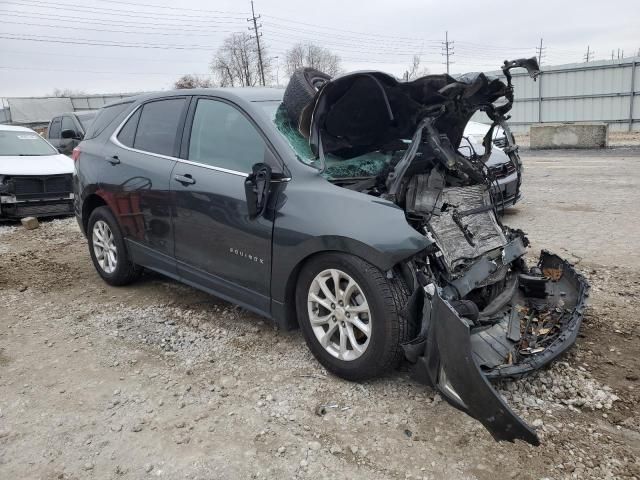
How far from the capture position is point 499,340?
316 centimetres

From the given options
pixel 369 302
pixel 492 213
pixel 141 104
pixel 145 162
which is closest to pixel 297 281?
pixel 369 302

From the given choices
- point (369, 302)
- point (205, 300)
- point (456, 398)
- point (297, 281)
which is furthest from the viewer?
point (205, 300)

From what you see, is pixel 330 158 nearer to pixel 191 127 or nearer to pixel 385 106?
pixel 385 106

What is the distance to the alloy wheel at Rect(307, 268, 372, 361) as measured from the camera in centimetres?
307

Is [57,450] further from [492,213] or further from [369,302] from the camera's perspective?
[492,213]

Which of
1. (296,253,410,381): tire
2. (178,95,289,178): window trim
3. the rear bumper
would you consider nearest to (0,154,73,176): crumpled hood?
the rear bumper

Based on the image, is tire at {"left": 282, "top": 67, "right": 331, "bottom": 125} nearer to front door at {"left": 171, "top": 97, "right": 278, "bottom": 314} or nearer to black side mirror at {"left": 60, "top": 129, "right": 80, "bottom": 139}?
front door at {"left": 171, "top": 97, "right": 278, "bottom": 314}

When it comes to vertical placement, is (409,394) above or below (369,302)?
below

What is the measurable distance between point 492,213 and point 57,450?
3.15 m

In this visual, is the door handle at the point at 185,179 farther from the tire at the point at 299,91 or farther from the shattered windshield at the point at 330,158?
the tire at the point at 299,91

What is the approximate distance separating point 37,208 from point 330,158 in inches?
280

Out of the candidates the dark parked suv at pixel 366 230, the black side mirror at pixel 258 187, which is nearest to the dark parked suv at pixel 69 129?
the dark parked suv at pixel 366 230

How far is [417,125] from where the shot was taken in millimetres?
3473

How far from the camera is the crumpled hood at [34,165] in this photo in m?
8.63
